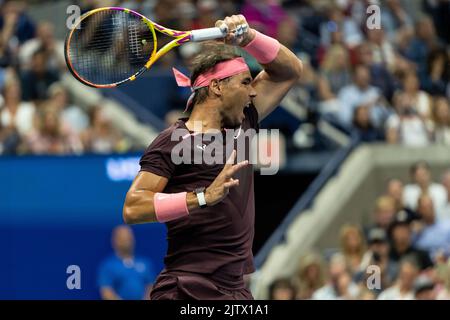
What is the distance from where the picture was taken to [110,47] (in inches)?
275

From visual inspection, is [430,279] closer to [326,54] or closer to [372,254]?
[372,254]

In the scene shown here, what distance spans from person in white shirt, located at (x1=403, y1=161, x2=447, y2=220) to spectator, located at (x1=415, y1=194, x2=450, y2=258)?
0.30 meters

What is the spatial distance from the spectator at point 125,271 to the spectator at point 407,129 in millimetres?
3765

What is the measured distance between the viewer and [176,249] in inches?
243

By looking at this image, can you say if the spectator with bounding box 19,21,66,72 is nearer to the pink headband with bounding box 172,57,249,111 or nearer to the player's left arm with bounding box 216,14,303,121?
the player's left arm with bounding box 216,14,303,121

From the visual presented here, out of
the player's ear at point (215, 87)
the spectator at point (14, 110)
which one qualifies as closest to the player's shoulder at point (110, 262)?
the spectator at point (14, 110)

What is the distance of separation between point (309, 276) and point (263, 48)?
458 cm

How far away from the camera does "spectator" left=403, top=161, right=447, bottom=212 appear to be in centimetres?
1191

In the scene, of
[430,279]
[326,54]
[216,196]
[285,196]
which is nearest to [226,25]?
[216,196]

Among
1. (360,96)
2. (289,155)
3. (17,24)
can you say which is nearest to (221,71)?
(289,155)

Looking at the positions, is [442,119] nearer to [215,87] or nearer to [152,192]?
[215,87]

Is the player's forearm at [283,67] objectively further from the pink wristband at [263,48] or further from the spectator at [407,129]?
the spectator at [407,129]
